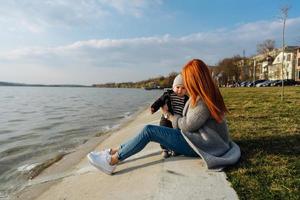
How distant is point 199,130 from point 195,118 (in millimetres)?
233

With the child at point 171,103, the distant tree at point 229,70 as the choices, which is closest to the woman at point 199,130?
the child at point 171,103

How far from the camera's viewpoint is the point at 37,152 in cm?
1175

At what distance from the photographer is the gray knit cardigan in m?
5.52

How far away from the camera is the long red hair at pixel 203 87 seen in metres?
5.43

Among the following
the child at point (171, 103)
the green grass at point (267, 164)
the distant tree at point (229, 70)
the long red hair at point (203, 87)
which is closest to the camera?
the green grass at point (267, 164)

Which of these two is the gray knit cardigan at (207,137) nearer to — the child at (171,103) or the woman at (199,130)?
the woman at (199,130)

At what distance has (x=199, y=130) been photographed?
5.66 metres

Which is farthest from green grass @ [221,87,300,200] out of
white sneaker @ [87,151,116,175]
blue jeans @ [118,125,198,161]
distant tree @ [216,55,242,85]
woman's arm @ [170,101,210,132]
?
distant tree @ [216,55,242,85]

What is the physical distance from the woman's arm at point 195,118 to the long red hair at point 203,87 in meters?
0.07

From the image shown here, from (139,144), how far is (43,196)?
1.86 m

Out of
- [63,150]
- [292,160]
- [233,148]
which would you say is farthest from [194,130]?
[63,150]

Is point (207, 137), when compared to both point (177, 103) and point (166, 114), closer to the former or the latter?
point (166, 114)

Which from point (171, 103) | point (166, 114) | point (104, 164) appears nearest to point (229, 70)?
point (171, 103)

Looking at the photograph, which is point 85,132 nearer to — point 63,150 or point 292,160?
point 63,150
